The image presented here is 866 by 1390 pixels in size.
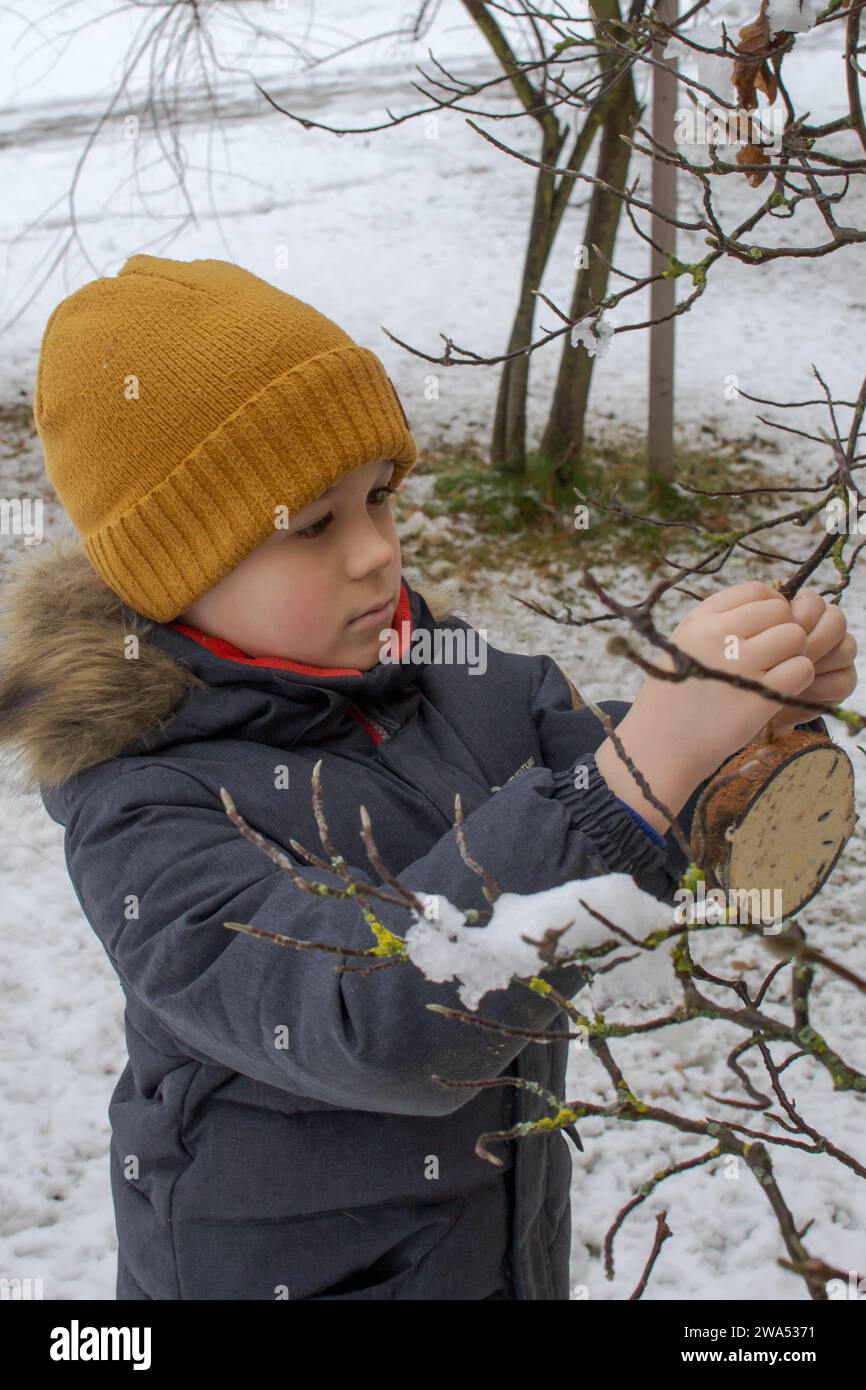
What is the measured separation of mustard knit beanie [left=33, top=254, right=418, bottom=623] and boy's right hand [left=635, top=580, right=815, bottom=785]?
23.8 inches

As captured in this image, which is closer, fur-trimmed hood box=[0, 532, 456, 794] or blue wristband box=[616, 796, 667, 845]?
blue wristband box=[616, 796, 667, 845]

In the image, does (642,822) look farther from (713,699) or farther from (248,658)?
(248,658)

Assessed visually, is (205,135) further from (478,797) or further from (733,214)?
(478,797)

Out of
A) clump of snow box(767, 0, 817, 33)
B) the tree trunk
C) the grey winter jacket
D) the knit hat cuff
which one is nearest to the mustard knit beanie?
the knit hat cuff

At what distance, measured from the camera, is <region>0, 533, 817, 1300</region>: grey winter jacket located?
1.26m

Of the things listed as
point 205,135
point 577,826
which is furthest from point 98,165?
point 577,826

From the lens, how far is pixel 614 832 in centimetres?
126

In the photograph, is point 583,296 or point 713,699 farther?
point 583,296

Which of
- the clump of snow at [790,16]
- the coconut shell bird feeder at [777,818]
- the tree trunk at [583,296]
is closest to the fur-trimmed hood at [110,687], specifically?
the coconut shell bird feeder at [777,818]

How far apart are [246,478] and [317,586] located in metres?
0.17

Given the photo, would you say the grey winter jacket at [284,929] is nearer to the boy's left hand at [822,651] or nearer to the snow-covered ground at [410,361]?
the boy's left hand at [822,651]

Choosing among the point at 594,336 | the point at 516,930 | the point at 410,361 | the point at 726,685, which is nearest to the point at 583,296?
the point at 410,361

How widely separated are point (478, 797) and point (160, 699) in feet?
1.55

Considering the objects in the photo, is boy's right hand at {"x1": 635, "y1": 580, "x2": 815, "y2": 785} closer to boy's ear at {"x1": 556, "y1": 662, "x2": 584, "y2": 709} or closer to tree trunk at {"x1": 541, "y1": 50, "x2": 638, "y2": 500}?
boy's ear at {"x1": 556, "y1": 662, "x2": 584, "y2": 709}
